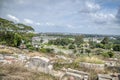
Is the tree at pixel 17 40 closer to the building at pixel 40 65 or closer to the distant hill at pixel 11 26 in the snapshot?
the distant hill at pixel 11 26

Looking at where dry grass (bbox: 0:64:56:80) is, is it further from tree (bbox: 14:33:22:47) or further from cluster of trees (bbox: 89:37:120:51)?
cluster of trees (bbox: 89:37:120:51)

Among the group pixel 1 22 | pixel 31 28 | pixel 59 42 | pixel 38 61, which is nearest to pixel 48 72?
pixel 38 61

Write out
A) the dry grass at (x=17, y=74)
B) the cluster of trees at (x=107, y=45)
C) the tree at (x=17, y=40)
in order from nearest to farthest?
1. the dry grass at (x=17, y=74)
2. the tree at (x=17, y=40)
3. the cluster of trees at (x=107, y=45)

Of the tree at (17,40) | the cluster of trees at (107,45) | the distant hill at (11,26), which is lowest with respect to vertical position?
the cluster of trees at (107,45)

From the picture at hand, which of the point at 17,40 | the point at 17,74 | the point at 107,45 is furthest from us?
the point at 107,45

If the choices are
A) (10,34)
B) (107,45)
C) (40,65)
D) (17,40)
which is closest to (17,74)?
(40,65)

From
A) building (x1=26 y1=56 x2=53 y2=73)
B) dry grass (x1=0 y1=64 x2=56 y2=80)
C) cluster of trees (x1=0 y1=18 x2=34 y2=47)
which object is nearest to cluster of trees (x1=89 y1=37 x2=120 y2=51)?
cluster of trees (x1=0 y1=18 x2=34 y2=47)

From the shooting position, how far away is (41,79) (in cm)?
549

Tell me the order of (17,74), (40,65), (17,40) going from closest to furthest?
(17,74) → (40,65) → (17,40)

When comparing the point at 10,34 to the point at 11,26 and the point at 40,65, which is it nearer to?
the point at 11,26

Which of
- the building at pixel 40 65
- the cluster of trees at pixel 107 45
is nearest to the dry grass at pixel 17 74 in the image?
the building at pixel 40 65

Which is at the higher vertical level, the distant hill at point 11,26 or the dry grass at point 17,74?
the distant hill at point 11,26

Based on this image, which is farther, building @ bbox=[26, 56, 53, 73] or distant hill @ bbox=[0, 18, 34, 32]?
distant hill @ bbox=[0, 18, 34, 32]

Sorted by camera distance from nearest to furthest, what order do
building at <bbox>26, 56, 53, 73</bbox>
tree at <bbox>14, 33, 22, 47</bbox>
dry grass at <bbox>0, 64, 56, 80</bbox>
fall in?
1. dry grass at <bbox>0, 64, 56, 80</bbox>
2. building at <bbox>26, 56, 53, 73</bbox>
3. tree at <bbox>14, 33, 22, 47</bbox>
